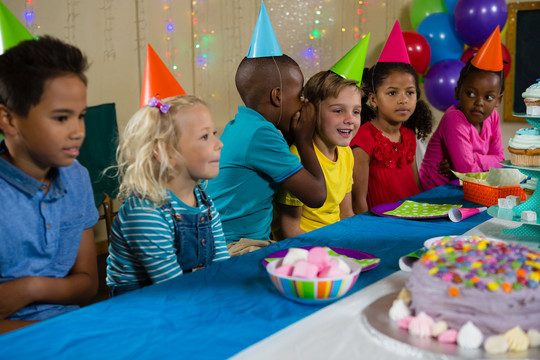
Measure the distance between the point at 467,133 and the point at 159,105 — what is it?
1.68m

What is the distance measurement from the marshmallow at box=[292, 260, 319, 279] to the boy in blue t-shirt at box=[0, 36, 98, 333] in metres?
0.50

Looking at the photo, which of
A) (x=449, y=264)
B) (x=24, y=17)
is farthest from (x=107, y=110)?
(x=449, y=264)

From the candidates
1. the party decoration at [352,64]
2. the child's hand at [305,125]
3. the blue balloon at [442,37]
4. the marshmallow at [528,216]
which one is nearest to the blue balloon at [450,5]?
the blue balloon at [442,37]

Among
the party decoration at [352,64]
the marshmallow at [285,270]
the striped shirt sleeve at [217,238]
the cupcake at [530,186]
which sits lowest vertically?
the striped shirt sleeve at [217,238]

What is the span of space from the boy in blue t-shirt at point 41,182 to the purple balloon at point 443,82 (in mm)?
3146

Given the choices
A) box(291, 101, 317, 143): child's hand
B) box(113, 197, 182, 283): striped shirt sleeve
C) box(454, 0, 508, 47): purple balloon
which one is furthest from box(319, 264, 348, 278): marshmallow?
box(454, 0, 508, 47): purple balloon

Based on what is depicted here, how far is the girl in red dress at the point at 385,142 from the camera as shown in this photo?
238cm

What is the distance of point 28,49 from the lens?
3.56 ft

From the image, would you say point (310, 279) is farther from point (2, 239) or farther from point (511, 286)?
point (2, 239)

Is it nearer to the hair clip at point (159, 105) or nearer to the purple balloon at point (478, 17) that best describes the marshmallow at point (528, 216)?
the hair clip at point (159, 105)

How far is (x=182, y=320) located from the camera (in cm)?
89

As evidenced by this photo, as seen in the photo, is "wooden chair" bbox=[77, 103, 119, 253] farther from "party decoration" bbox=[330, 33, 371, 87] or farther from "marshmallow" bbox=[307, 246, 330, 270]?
"marshmallow" bbox=[307, 246, 330, 270]

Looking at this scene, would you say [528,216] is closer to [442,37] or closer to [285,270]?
[285,270]

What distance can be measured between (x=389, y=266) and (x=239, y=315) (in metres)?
0.39
